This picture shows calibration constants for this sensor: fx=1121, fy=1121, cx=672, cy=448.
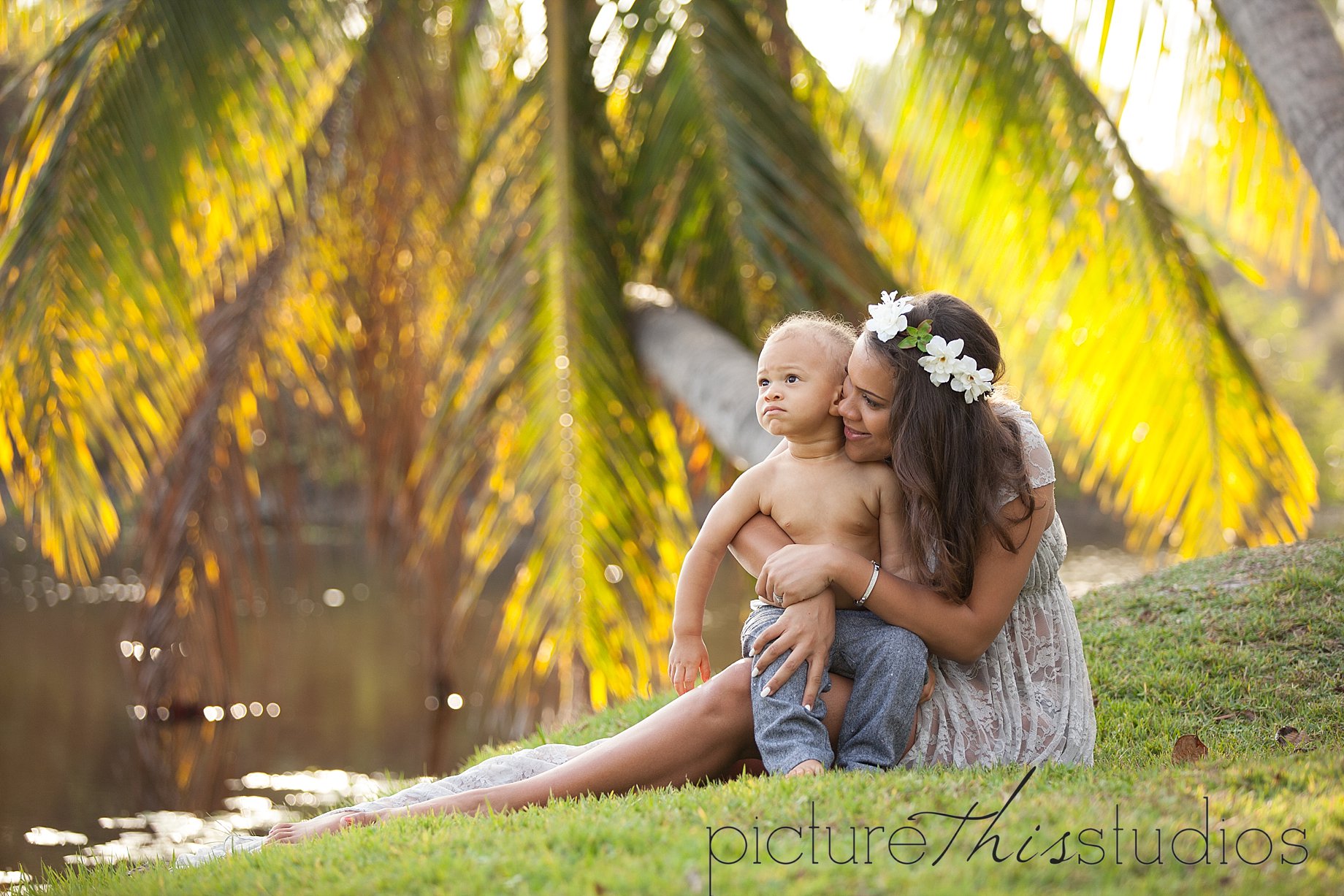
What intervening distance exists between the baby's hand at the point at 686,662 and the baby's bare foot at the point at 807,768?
0.35 metres

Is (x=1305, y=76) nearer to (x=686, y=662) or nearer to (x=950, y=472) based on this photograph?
(x=950, y=472)

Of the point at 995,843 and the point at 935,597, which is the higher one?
the point at 935,597

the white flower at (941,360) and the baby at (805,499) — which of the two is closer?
the white flower at (941,360)

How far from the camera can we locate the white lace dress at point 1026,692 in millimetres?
2566

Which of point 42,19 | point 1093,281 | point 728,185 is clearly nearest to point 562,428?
point 728,185

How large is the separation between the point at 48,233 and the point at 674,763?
10.7 feet

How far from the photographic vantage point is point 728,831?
2.04 metres

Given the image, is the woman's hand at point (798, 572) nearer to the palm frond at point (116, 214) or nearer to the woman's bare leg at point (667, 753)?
the woman's bare leg at point (667, 753)

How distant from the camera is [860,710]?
2.50m

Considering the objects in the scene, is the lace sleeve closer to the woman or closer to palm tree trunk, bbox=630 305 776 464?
the woman

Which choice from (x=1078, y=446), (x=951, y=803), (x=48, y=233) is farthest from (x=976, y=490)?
(x=48, y=233)

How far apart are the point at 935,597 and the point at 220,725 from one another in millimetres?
5384

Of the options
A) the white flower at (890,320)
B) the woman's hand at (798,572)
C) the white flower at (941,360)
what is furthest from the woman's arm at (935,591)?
the white flower at (890,320)

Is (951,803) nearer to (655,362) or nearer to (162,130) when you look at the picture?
(655,362)
